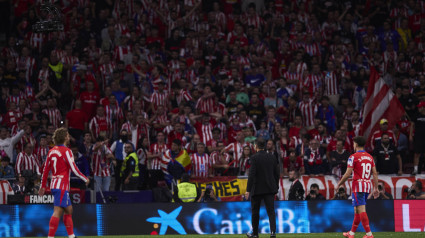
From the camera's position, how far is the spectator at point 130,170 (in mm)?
19578

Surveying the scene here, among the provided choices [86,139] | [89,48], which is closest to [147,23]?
[89,48]

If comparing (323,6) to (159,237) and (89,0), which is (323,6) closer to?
(89,0)

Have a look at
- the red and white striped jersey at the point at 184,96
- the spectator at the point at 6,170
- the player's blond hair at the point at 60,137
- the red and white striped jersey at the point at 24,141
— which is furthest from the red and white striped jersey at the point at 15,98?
the player's blond hair at the point at 60,137

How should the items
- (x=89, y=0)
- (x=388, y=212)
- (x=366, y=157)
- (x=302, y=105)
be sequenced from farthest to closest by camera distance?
(x=89, y=0) → (x=302, y=105) → (x=388, y=212) → (x=366, y=157)

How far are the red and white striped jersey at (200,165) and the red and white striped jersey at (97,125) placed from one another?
3062 millimetres

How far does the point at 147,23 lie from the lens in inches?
997

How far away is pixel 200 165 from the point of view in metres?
20.2

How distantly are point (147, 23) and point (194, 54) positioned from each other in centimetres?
238

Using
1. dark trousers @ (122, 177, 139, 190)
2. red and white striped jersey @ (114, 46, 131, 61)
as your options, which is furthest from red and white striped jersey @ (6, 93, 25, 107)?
dark trousers @ (122, 177, 139, 190)

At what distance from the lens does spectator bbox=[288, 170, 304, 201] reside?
61.3 feet

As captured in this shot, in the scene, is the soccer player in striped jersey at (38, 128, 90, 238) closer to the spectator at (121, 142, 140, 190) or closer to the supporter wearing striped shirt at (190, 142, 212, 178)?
the spectator at (121, 142, 140, 190)

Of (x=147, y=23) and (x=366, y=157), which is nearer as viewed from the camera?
(x=366, y=157)

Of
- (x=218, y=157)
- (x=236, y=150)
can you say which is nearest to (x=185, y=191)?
(x=218, y=157)

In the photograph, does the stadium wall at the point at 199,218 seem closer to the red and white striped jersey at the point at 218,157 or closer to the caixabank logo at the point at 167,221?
the caixabank logo at the point at 167,221
